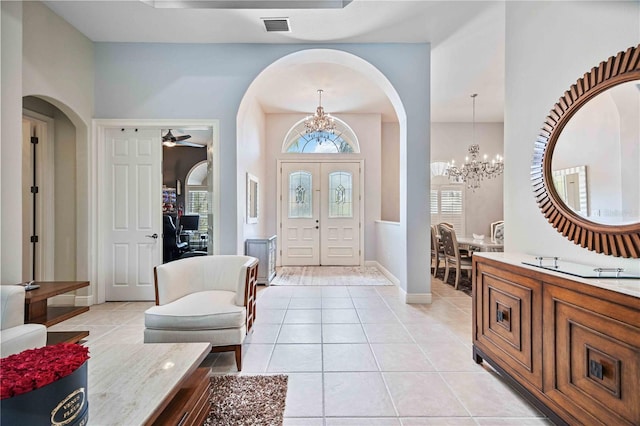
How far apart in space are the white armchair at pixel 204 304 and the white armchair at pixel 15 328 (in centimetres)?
63

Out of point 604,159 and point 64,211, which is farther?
point 64,211

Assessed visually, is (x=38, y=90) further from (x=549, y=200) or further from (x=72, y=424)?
(x=549, y=200)

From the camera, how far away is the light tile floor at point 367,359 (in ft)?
6.10

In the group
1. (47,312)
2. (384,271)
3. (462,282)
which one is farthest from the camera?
(384,271)

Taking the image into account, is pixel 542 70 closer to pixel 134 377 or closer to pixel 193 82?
pixel 134 377

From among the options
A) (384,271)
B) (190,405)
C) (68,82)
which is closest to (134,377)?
(190,405)

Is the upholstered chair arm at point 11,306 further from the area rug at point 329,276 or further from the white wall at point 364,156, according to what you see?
the white wall at point 364,156

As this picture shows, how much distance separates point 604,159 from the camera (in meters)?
1.83

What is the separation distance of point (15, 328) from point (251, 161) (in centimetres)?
379

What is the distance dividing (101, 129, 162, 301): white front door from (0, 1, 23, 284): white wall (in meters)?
1.47

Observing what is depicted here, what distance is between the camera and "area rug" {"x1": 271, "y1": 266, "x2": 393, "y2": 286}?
526 centimetres

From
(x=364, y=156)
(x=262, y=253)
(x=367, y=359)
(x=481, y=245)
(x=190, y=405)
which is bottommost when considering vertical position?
(x=367, y=359)

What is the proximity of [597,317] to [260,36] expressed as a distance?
13.7 ft

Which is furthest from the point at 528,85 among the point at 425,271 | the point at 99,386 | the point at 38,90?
the point at 38,90
